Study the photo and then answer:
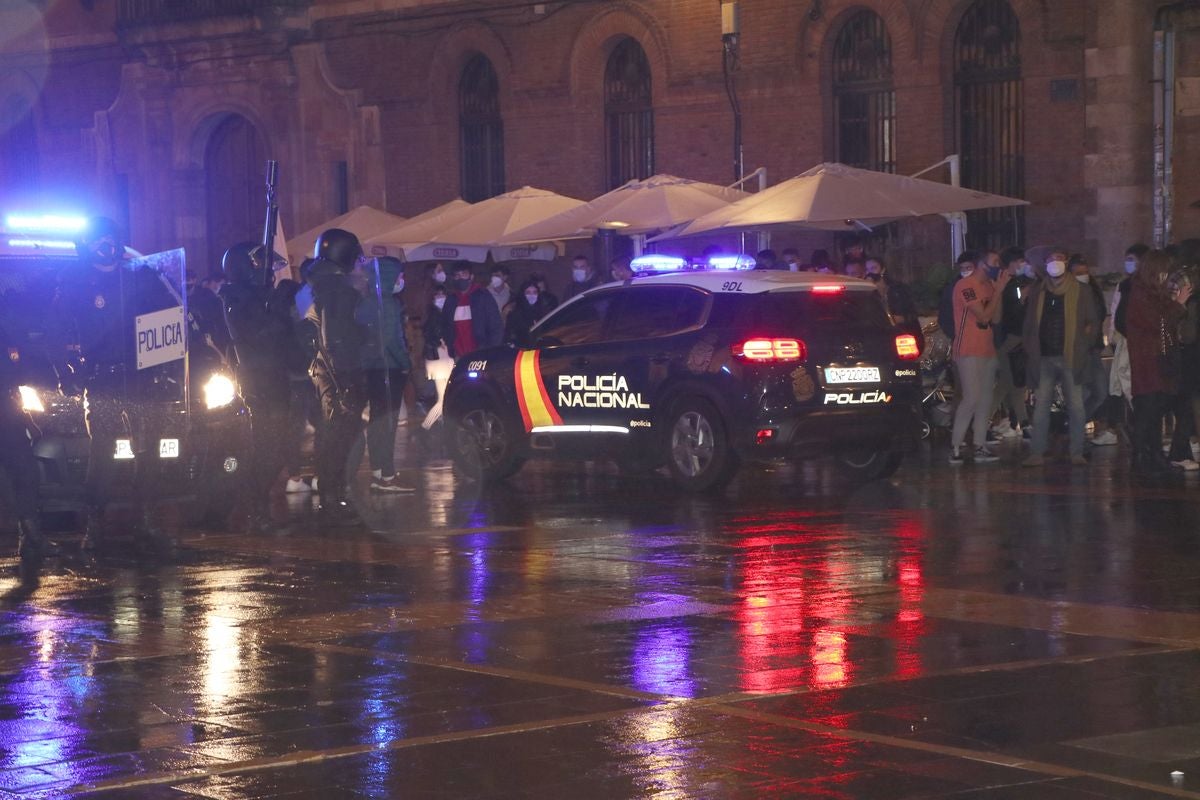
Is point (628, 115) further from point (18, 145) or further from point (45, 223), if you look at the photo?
point (45, 223)

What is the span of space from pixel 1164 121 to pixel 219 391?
14843mm

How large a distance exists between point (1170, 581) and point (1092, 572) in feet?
1.62

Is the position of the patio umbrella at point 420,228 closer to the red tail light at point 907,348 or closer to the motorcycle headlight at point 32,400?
the red tail light at point 907,348

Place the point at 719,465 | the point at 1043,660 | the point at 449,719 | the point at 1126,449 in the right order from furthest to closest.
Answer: the point at 1126,449 → the point at 719,465 → the point at 1043,660 → the point at 449,719

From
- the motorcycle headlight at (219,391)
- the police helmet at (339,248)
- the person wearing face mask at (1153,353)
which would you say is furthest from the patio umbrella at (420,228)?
the motorcycle headlight at (219,391)

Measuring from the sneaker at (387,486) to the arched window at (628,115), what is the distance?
14675 mm

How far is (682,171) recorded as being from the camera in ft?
98.0

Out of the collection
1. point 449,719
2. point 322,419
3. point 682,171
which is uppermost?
point 682,171

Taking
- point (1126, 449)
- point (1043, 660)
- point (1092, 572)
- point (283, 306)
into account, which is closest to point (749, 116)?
point (1126, 449)

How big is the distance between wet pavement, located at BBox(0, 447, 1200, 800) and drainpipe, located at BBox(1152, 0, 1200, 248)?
37.3 ft

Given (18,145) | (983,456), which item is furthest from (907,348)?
(18,145)

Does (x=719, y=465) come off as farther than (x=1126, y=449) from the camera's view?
No

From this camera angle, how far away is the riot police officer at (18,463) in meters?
12.6

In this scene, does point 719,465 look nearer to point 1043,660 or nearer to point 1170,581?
point 1170,581
